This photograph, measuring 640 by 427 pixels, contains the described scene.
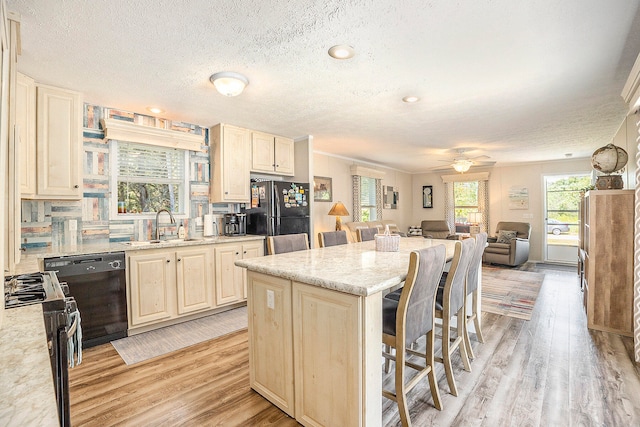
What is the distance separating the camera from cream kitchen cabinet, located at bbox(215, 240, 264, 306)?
3.72m

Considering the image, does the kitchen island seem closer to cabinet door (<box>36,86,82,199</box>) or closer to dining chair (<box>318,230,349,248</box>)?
dining chair (<box>318,230,349,248</box>)

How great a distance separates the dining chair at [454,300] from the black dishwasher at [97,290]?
2.86m

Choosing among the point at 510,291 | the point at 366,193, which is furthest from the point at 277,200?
the point at 510,291

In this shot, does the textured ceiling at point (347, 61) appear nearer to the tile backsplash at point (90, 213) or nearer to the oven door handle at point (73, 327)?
the tile backsplash at point (90, 213)

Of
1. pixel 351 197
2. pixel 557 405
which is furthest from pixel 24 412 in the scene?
pixel 351 197

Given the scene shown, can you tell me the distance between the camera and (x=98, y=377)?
92.7 inches

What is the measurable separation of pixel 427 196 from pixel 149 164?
720 centimetres

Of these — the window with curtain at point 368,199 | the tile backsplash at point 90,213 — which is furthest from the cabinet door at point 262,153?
the window with curtain at point 368,199

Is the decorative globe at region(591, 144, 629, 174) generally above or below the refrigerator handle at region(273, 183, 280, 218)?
above

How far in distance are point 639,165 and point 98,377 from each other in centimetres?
452

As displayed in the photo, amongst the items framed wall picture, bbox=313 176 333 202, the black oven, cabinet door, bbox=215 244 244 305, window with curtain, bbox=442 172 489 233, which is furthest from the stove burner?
window with curtain, bbox=442 172 489 233

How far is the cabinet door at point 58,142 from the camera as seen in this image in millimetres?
2779

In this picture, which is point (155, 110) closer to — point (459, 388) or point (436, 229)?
point (459, 388)

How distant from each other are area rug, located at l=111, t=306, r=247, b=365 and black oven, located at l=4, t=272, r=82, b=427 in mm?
1337
